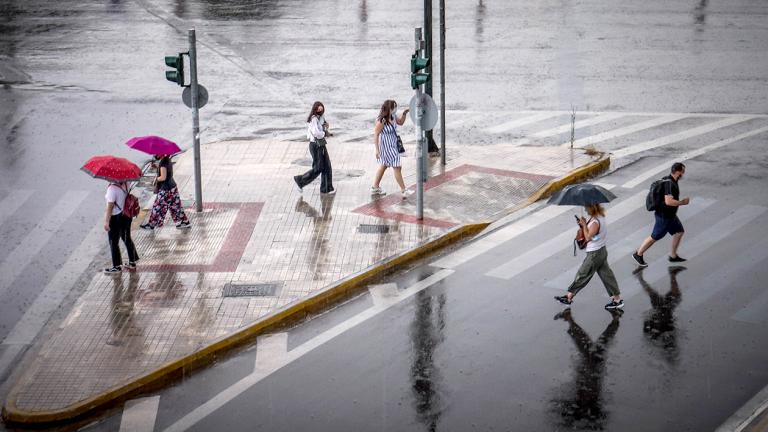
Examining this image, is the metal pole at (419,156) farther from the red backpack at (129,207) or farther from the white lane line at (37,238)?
the white lane line at (37,238)

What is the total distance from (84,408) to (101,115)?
1379cm

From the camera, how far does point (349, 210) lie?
17.4 metres

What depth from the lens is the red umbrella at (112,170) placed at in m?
14.4

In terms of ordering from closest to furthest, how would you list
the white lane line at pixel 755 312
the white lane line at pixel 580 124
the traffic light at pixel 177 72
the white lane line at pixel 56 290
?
the white lane line at pixel 755 312 → the white lane line at pixel 56 290 → the traffic light at pixel 177 72 → the white lane line at pixel 580 124

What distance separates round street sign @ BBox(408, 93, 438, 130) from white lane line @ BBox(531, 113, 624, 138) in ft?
19.3

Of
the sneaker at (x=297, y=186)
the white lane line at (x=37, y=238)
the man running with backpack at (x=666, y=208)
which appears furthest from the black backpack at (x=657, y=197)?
the white lane line at (x=37, y=238)

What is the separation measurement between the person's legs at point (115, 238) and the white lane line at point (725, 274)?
24.9 feet

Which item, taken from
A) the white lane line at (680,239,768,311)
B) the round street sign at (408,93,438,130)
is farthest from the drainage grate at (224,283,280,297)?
the white lane line at (680,239,768,311)

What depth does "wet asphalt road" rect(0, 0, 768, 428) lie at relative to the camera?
19.9 m

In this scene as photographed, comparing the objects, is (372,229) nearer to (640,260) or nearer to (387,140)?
(387,140)

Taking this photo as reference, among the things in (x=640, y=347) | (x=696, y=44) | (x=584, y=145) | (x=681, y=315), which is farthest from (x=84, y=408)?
(x=696, y=44)

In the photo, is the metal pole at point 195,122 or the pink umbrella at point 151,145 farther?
the metal pole at point 195,122

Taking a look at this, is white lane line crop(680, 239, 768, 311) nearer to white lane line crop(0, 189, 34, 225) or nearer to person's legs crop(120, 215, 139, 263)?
person's legs crop(120, 215, 139, 263)

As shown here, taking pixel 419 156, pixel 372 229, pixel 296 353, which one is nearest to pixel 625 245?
pixel 419 156
